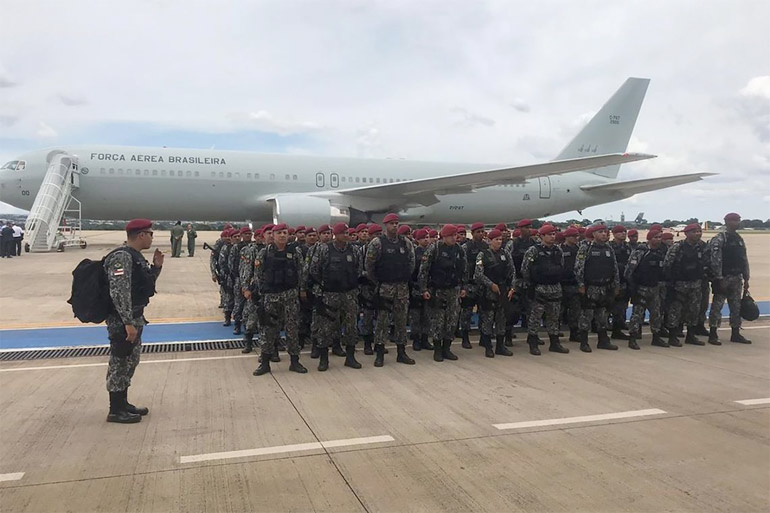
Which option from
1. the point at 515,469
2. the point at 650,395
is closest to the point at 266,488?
the point at 515,469

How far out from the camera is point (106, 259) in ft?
14.4

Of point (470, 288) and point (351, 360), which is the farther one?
point (470, 288)

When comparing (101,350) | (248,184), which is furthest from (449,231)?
(248,184)

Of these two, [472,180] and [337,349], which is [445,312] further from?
[472,180]

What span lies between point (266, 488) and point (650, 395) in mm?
4039

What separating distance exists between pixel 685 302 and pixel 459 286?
375 cm

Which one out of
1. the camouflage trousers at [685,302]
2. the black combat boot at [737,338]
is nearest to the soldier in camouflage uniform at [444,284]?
the camouflage trousers at [685,302]

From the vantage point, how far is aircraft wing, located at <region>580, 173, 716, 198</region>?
1729 centimetres

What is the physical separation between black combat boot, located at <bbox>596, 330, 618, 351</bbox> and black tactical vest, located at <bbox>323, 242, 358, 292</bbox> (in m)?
3.81

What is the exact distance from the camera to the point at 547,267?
7.25 meters

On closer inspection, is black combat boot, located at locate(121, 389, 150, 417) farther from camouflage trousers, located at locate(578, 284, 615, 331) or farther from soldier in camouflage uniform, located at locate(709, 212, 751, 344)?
soldier in camouflage uniform, located at locate(709, 212, 751, 344)

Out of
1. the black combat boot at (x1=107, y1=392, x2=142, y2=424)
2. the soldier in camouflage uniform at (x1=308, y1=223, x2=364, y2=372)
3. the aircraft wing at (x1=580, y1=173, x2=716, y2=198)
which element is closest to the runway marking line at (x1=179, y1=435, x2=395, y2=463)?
the black combat boot at (x1=107, y1=392, x2=142, y2=424)

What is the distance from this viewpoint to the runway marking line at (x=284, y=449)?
3768 millimetres

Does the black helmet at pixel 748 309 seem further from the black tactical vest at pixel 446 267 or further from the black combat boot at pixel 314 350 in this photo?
the black combat boot at pixel 314 350
